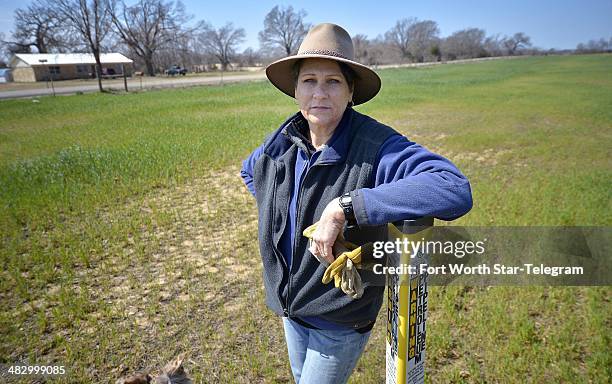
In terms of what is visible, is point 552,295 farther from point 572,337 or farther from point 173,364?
point 173,364

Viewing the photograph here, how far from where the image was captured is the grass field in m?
3.33

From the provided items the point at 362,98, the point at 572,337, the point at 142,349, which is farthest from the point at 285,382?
the point at 572,337

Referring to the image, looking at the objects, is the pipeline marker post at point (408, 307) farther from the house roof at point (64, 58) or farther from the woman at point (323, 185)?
the house roof at point (64, 58)

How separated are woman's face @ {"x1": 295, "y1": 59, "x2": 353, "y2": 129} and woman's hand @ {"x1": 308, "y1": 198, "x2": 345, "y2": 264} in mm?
532

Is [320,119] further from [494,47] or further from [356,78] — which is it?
[494,47]

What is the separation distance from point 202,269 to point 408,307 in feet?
13.0

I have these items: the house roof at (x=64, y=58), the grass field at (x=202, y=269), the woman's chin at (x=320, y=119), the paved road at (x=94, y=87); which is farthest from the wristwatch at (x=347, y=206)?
the house roof at (x=64, y=58)

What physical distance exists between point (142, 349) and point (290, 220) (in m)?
2.48

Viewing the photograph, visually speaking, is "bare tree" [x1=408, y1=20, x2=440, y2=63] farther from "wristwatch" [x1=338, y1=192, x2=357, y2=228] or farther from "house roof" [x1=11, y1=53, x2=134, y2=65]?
"wristwatch" [x1=338, y1=192, x2=357, y2=228]

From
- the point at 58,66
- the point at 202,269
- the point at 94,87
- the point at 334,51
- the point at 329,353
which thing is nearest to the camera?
the point at 334,51

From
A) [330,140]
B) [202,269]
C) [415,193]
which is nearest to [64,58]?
[202,269]

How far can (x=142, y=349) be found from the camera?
11.4 ft

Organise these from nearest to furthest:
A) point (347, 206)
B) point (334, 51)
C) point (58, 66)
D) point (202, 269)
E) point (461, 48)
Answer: point (347, 206) < point (334, 51) < point (202, 269) < point (58, 66) < point (461, 48)

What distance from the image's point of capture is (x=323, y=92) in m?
1.80
